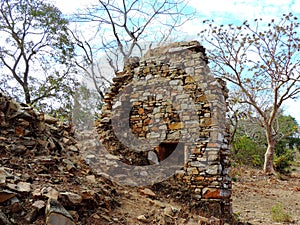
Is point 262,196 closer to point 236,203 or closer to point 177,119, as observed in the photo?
point 236,203

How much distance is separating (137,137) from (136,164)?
0.55m

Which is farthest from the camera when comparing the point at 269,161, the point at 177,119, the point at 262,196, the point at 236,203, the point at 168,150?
the point at 269,161

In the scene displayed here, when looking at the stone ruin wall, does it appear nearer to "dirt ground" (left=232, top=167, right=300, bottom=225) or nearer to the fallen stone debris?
the fallen stone debris

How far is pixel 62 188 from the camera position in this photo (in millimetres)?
3330

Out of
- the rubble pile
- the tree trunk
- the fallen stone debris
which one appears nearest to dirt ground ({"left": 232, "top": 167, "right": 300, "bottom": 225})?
the tree trunk

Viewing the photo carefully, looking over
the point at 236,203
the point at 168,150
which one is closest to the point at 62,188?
the point at 168,150

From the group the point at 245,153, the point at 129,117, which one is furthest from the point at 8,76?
the point at 245,153

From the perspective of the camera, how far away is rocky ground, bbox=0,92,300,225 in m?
2.78

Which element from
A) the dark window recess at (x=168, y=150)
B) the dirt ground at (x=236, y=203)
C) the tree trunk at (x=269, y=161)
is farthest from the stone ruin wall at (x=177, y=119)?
the tree trunk at (x=269, y=161)

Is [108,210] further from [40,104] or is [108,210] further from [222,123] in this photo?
[40,104]

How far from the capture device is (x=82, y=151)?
5.07 m

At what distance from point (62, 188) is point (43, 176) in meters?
0.37

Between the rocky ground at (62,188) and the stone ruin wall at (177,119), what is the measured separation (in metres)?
0.39

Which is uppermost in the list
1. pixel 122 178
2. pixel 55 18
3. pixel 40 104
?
pixel 55 18
